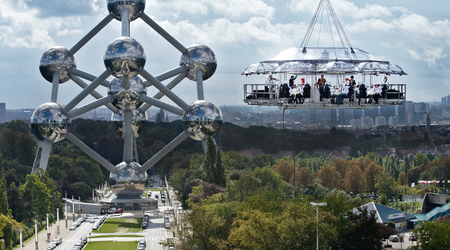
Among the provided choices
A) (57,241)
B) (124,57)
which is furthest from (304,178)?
(124,57)

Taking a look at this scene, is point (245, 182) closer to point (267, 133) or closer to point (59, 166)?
point (59, 166)

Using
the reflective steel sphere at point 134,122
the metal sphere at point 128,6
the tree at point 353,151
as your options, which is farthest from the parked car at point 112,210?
the tree at point 353,151

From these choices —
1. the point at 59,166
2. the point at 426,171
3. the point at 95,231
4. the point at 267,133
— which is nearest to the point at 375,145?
the point at 267,133

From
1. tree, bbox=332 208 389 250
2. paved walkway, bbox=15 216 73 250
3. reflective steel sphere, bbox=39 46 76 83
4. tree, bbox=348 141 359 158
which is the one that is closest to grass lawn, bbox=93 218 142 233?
paved walkway, bbox=15 216 73 250

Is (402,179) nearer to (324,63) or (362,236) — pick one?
(362,236)

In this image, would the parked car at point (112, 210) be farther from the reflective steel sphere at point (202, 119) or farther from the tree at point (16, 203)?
the reflective steel sphere at point (202, 119)

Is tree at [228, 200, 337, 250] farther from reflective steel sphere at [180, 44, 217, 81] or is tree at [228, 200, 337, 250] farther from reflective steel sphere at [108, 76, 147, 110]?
reflective steel sphere at [180, 44, 217, 81]

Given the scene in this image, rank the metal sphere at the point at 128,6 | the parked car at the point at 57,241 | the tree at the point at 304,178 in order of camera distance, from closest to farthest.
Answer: the metal sphere at the point at 128,6
the parked car at the point at 57,241
the tree at the point at 304,178
